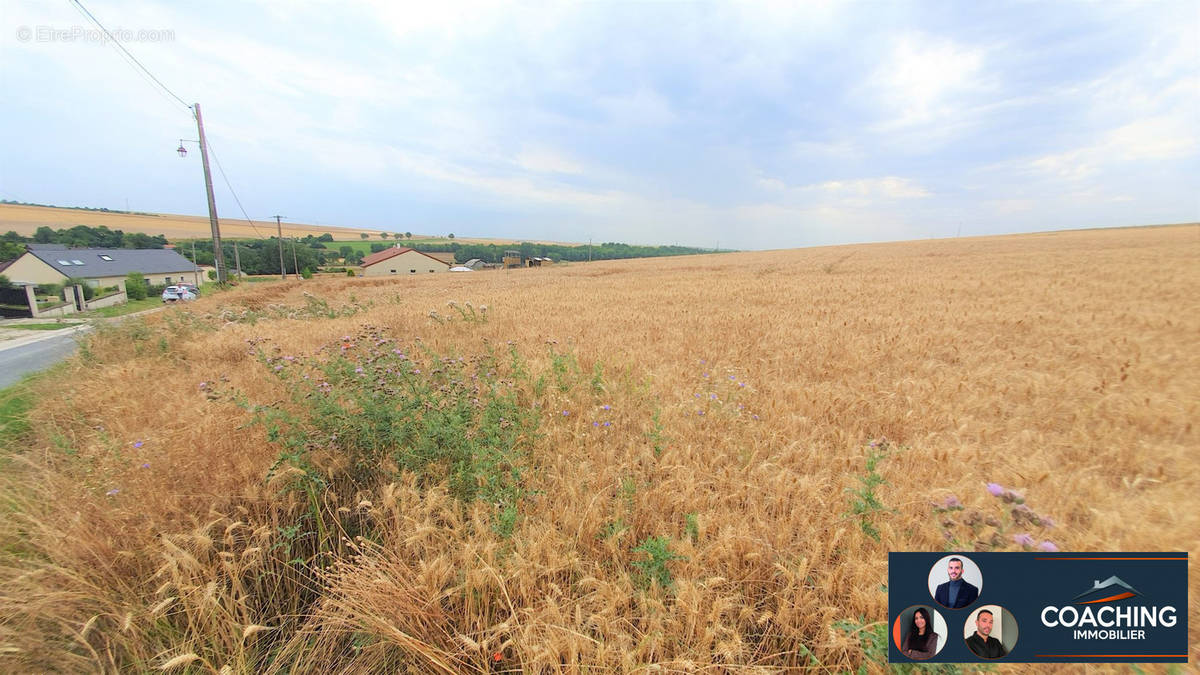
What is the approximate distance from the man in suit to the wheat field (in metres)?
0.18

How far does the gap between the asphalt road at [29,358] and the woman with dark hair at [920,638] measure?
1303cm

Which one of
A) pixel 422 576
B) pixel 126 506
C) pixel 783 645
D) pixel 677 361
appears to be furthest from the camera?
pixel 677 361

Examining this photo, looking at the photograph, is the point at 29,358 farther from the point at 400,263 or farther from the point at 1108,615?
the point at 400,263

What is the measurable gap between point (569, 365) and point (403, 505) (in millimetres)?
2706

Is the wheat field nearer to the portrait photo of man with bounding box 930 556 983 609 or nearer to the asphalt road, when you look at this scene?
the portrait photo of man with bounding box 930 556 983 609

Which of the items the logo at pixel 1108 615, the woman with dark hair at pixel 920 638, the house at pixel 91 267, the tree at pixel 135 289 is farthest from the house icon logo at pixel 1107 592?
the house at pixel 91 267

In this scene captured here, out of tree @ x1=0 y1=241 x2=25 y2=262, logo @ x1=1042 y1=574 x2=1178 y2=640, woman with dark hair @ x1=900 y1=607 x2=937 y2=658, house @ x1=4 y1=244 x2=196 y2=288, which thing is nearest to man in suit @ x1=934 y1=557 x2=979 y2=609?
woman with dark hair @ x1=900 y1=607 x2=937 y2=658

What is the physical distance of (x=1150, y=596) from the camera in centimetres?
172

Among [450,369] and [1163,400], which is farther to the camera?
[450,369]

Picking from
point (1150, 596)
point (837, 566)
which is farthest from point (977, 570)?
point (1150, 596)

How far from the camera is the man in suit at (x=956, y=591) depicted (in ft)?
5.61

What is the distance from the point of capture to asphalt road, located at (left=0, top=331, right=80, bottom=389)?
8.52 m

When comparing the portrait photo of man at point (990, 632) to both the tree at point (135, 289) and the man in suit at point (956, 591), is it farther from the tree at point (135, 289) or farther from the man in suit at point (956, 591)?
the tree at point (135, 289)

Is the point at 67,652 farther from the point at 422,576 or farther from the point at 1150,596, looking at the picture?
the point at 1150,596
